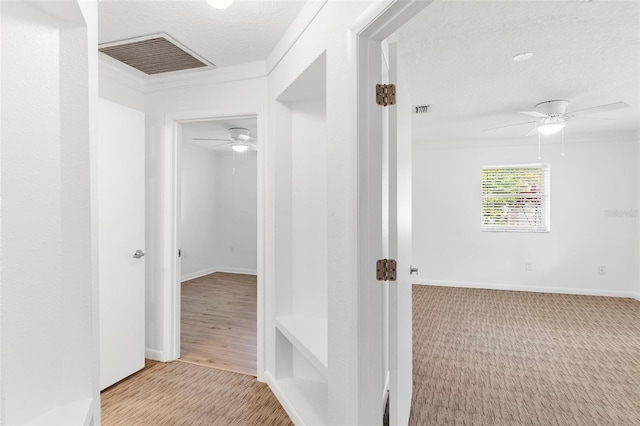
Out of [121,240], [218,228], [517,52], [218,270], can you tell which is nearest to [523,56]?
[517,52]

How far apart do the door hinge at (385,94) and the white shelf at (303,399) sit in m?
1.59

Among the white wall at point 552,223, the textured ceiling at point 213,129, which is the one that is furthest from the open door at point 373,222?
the white wall at point 552,223

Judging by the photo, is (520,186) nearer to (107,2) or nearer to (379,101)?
(379,101)

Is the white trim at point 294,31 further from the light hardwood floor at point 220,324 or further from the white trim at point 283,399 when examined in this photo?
the light hardwood floor at point 220,324

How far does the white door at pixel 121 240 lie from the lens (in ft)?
8.29

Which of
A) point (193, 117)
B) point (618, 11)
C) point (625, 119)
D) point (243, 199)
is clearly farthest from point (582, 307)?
point (243, 199)

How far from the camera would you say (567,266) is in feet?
17.7

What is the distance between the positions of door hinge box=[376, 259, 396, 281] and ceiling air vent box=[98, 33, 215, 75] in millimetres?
1988

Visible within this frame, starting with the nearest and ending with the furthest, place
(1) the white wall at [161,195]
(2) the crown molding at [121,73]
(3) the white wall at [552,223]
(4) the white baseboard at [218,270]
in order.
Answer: (2) the crown molding at [121,73] < (1) the white wall at [161,195] < (3) the white wall at [552,223] < (4) the white baseboard at [218,270]

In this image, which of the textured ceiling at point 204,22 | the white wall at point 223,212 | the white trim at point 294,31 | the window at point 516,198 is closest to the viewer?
the white trim at point 294,31

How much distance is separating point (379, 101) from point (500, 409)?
216 centimetres

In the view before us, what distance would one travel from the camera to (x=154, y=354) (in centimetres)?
304

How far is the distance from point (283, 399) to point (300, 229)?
3.73 ft

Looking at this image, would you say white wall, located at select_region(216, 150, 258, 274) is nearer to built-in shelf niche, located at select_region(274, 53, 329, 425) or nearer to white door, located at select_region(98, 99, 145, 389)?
white door, located at select_region(98, 99, 145, 389)
